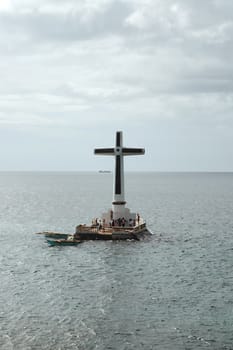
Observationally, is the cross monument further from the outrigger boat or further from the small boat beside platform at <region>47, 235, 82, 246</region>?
the small boat beside platform at <region>47, 235, 82, 246</region>

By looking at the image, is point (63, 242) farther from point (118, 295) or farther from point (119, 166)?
point (118, 295)

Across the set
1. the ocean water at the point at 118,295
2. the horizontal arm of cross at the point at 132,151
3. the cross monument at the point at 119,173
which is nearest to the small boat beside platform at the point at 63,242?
the ocean water at the point at 118,295

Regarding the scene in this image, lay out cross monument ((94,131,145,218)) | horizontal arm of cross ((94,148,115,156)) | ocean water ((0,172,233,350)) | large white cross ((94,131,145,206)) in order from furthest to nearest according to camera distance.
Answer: horizontal arm of cross ((94,148,115,156))
large white cross ((94,131,145,206))
cross monument ((94,131,145,218))
ocean water ((0,172,233,350))

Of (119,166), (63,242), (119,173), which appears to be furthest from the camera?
(119,166)

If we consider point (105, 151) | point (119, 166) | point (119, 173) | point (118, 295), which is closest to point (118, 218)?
point (119, 173)

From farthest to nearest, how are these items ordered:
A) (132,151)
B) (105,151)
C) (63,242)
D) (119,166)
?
(105,151) → (119,166) → (132,151) → (63,242)

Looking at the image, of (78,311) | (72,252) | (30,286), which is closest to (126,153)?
(72,252)

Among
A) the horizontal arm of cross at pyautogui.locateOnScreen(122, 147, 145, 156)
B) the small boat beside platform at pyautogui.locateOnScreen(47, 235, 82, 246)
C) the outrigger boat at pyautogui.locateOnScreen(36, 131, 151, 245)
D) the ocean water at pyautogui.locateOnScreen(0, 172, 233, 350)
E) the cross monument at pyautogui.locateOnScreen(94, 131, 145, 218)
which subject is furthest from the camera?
the cross monument at pyautogui.locateOnScreen(94, 131, 145, 218)

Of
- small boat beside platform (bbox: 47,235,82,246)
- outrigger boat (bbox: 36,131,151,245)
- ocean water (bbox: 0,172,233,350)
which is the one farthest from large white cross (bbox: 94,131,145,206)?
small boat beside platform (bbox: 47,235,82,246)

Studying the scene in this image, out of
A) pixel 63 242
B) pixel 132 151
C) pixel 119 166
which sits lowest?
pixel 63 242

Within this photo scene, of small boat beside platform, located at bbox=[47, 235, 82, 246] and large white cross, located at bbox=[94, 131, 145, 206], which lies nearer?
small boat beside platform, located at bbox=[47, 235, 82, 246]

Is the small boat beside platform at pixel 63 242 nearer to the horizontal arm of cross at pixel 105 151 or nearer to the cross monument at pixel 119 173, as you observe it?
the cross monument at pixel 119 173

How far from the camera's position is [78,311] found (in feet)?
106

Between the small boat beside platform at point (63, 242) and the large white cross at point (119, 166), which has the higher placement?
the large white cross at point (119, 166)
